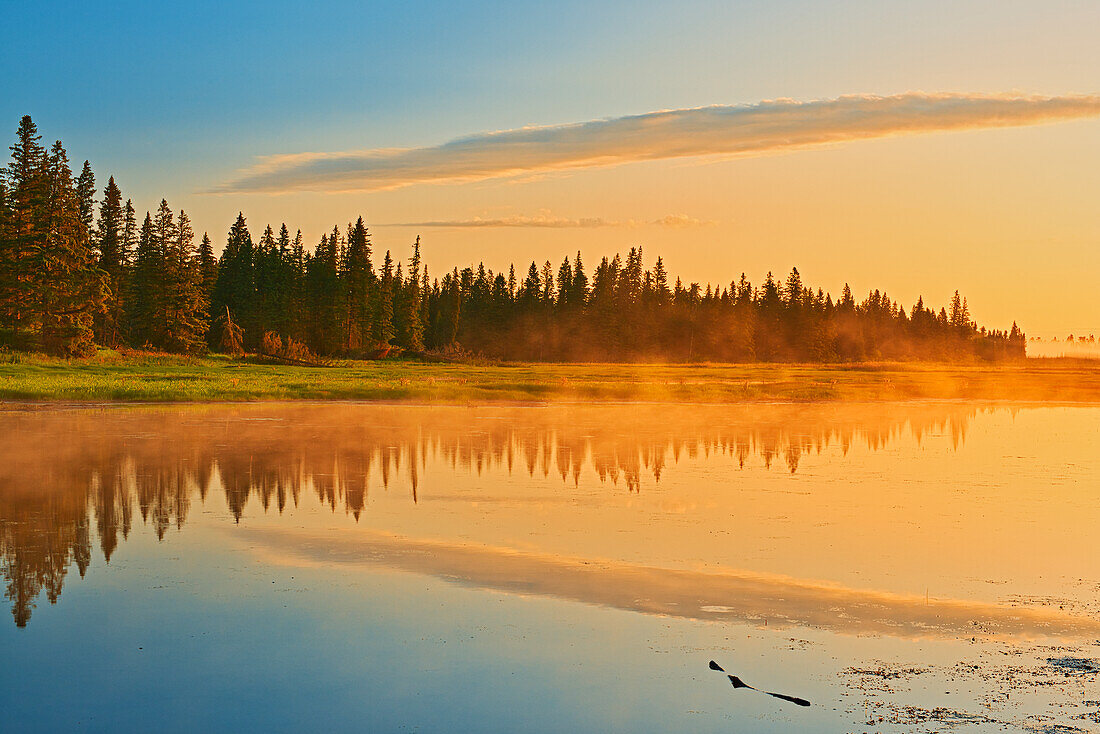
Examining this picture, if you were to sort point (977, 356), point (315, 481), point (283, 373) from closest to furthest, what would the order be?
point (315, 481) → point (283, 373) → point (977, 356)

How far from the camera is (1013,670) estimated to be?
978 cm

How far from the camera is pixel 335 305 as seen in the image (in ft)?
376

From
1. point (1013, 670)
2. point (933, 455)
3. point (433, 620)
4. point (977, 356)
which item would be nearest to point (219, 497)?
point (433, 620)

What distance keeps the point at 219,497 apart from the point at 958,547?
14.4m

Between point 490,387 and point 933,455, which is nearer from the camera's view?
point 933,455

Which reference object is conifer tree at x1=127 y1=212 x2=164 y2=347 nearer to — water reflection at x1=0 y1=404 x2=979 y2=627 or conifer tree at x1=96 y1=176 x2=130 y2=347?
conifer tree at x1=96 y1=176 x2=130 y2=347

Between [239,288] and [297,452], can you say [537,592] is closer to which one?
[297,452]

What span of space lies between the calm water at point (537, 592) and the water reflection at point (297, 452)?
19cm

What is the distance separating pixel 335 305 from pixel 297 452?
89.7 metres

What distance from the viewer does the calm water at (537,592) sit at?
29.0ft

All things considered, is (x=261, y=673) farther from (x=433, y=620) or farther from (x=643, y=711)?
(x=643, y=711)

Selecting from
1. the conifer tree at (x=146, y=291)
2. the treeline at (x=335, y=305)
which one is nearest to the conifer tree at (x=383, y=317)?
the treeline at (x=335, y=305)

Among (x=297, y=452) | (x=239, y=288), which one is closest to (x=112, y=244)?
(x=239, y=288)

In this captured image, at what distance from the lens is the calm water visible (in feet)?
29.0
